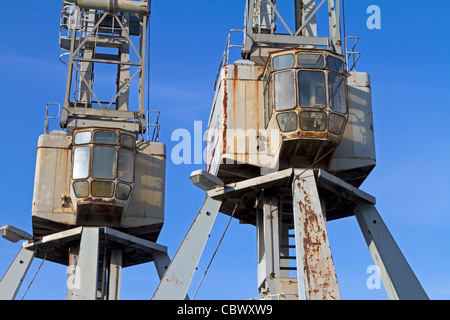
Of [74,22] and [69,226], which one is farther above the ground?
[74,22]

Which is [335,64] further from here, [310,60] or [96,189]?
[96,189]

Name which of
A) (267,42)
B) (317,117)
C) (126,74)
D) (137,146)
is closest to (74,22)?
(126,74)

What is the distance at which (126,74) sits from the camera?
40094 millimetres

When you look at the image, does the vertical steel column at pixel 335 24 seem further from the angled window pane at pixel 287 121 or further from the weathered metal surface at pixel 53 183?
the weathered metal surface at pixel 53 183

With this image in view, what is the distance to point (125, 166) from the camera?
116 feet

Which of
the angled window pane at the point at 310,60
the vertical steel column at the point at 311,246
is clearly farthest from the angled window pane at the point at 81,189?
the angled window pane at the point at 310,60

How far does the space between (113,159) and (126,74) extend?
654cm

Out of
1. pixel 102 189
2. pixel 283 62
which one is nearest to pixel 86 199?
pixel 102 189

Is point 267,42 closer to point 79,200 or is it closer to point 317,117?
point 317,117

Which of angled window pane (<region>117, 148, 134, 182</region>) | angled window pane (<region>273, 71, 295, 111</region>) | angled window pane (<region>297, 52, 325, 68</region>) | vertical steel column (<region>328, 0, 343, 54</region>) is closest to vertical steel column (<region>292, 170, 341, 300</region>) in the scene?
angled window pane (<region>273, 71, 295, 111</region>)

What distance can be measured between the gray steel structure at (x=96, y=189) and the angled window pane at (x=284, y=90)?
9549 mm
